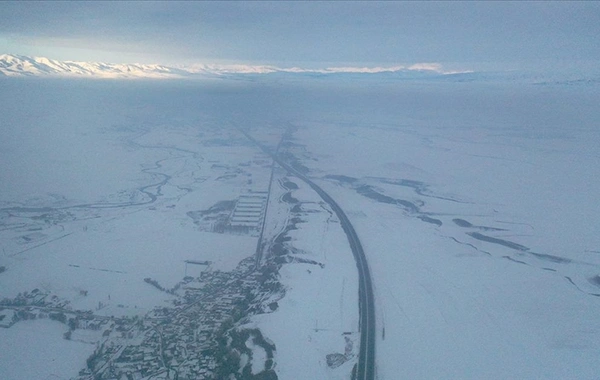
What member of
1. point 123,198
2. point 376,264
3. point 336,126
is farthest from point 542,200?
point 336,126

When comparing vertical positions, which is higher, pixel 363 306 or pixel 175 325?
pixel 363 306

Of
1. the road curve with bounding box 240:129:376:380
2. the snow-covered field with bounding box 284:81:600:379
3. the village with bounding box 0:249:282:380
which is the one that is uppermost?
the snow-covered field with bounding box 284:81:600:379

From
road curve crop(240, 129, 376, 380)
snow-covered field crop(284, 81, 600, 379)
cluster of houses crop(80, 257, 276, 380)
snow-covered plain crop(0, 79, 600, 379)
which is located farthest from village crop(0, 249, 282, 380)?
snow-covered field crop(284, 81, 600, 379)

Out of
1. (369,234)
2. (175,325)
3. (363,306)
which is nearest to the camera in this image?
(175,325)

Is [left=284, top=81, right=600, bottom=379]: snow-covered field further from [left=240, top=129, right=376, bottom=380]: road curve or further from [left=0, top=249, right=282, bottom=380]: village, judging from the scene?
[left=0, top=249, right=282, bottom=380]: village

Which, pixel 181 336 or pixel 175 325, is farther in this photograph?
pixel 175 325

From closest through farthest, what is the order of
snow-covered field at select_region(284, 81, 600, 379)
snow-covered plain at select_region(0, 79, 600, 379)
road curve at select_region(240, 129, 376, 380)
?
road curve at select_region(240, 129, 376, 380) < snow-covered field at select_region(284, 81, 600, 379) < snow-covered plain at select_region(0, 79, 600, 379)

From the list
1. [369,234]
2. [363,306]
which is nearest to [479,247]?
[369,234]

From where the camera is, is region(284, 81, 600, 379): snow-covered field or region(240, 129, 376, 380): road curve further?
region(284, 81, 600, 379): snow-covered field

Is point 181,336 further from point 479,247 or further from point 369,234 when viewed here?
point 479,247

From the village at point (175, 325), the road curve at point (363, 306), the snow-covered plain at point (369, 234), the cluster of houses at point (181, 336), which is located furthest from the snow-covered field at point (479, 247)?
the cluster of houses at point (181, 336)
